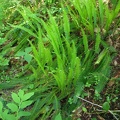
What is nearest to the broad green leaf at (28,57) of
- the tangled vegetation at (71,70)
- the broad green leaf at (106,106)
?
the tangled vegetation at (71,70)

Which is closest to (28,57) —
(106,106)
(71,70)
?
(71,70)

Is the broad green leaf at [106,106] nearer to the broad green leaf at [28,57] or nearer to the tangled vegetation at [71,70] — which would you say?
the tangled vegetation at [71,70]

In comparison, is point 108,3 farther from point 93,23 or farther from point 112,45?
point 112,45

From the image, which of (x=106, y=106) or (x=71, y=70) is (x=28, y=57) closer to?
(x=71, y=70)

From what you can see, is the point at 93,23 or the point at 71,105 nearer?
the point at 71,105

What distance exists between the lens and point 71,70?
218 cm

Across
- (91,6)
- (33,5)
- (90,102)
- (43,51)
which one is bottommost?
(90,102)

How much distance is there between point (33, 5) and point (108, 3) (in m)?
0.90

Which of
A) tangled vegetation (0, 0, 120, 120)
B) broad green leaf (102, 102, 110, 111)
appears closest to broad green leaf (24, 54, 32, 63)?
tangled vegetation (0, 0, 120, 120)

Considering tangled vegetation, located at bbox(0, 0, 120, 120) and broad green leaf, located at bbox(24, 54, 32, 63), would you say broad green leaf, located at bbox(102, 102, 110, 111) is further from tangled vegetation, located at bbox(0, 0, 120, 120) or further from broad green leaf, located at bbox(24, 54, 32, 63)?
broad green leaf, located at bbox(24, 54, 32, 63)

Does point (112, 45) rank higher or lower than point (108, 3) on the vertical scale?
lower

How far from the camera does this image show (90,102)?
226cm

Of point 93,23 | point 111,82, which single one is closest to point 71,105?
point 111,82

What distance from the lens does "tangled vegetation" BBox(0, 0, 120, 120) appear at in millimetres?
2252
